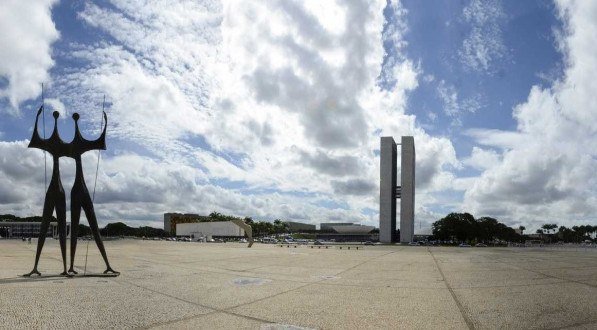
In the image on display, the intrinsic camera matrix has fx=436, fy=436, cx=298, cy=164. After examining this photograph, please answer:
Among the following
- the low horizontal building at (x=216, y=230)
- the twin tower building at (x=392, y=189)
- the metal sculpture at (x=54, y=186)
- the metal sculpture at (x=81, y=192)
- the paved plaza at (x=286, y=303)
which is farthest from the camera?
the low horizontal building at (x=216, y=230)

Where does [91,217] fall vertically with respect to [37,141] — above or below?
below

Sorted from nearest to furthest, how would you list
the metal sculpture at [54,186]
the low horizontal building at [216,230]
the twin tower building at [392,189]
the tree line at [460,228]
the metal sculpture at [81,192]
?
the metal sculpture at [54,186] < the metal sculpture at [81,192] < the tree line at [460,228] < the twin tower building at [392,189] < the low horizontal building at [216,230]

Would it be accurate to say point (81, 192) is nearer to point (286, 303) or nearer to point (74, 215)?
point (74, 215)

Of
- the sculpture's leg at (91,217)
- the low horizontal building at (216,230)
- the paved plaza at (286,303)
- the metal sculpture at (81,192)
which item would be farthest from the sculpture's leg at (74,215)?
the low horizontal building at (216,230)

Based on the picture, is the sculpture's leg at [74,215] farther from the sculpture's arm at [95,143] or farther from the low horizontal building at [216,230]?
the low horizontal building at [216,230]

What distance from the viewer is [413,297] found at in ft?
35.0

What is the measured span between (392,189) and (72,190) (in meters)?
134

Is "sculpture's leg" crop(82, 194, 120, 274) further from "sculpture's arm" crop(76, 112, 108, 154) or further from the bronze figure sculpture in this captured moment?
"sculpture's arm" crop(76, 112, 108, 154)

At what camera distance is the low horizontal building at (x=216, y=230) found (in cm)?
14025

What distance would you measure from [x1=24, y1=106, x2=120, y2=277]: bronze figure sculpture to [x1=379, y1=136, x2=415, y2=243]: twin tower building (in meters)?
126

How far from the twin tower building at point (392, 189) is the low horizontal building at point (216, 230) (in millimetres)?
45588

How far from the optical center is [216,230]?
148 metres

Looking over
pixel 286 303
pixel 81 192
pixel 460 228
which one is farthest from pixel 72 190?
pixel 460 228

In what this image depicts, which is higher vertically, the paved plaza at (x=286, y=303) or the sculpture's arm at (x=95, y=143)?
the sculpture's arm at (x=95, y=143)
